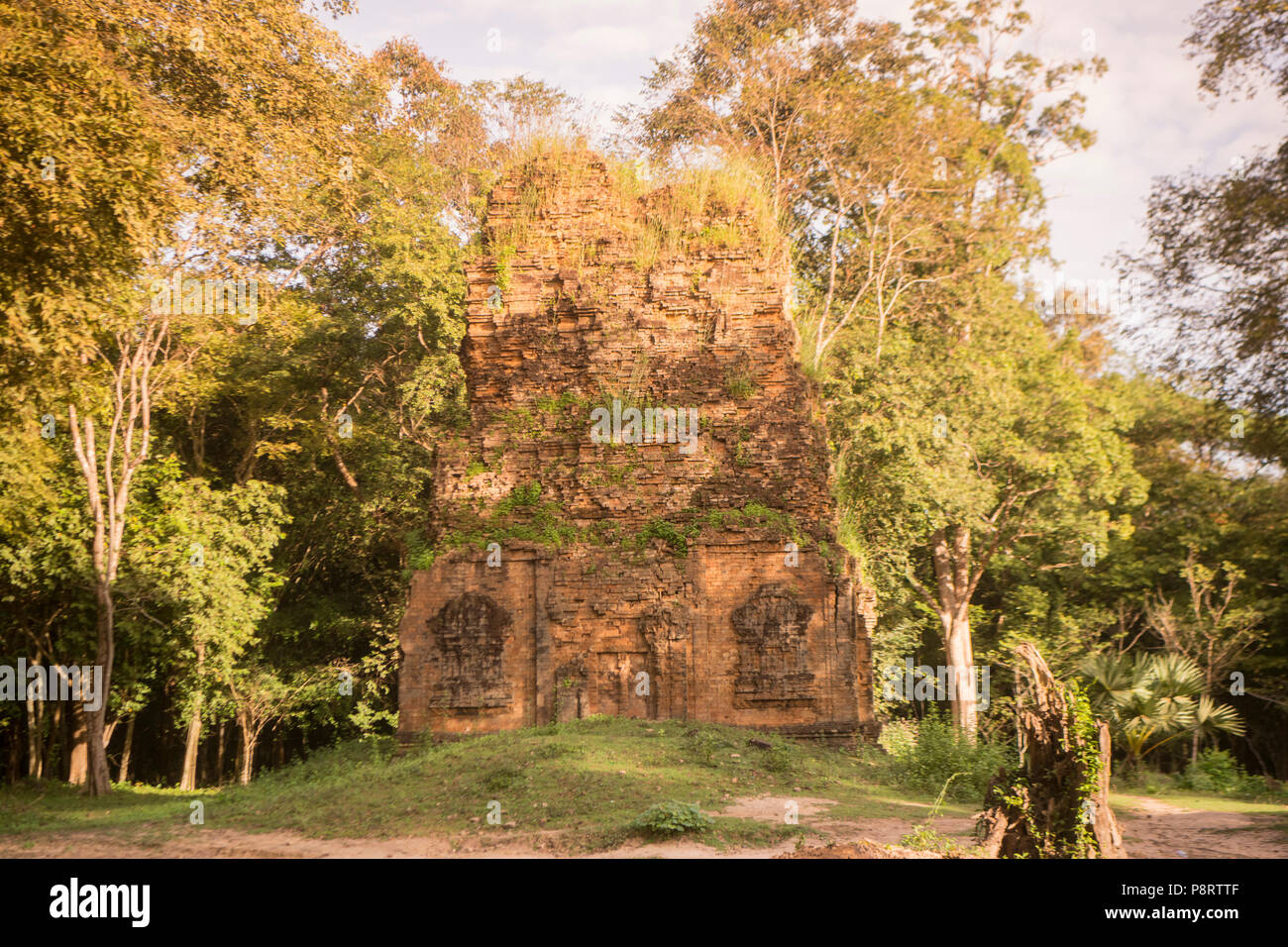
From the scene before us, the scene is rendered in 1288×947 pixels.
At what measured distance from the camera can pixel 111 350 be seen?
61.7ft

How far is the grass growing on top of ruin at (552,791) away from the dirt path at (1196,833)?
1.91 m

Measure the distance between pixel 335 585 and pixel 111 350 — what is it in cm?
839

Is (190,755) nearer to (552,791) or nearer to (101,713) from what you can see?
(101,713)

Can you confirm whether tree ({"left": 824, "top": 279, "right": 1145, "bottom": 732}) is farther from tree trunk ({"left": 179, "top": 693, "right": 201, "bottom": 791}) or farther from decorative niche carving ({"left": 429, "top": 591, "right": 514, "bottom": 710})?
tree trunk ({"left": 179, "top": 693, "right": 201, "bottom": 791})

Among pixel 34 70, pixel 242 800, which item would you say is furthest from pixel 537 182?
pixel 242 800

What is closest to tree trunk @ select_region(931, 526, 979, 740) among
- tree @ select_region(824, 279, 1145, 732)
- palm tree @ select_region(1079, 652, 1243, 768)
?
tree @ select_region(824, 279, 1145, 732)

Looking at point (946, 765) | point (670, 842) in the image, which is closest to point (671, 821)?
point (670, 842)

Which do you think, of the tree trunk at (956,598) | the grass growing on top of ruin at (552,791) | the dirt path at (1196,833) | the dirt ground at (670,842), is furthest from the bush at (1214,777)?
the tree trunk at (956,598)

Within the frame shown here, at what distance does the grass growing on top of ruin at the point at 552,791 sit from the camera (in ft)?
31.9

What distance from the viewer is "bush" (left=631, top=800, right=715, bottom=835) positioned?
888 cm

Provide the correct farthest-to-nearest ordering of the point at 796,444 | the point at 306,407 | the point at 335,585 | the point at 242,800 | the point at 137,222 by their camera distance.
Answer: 1. the point at 335,585
2. the point at 306,407
3. the point at 796,444
4. the point at 242,800
5. the point at 137,222

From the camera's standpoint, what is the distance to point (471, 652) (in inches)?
587

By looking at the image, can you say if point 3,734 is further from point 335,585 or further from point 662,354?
point 662,354

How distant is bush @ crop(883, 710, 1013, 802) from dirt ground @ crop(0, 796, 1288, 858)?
6.31ft
